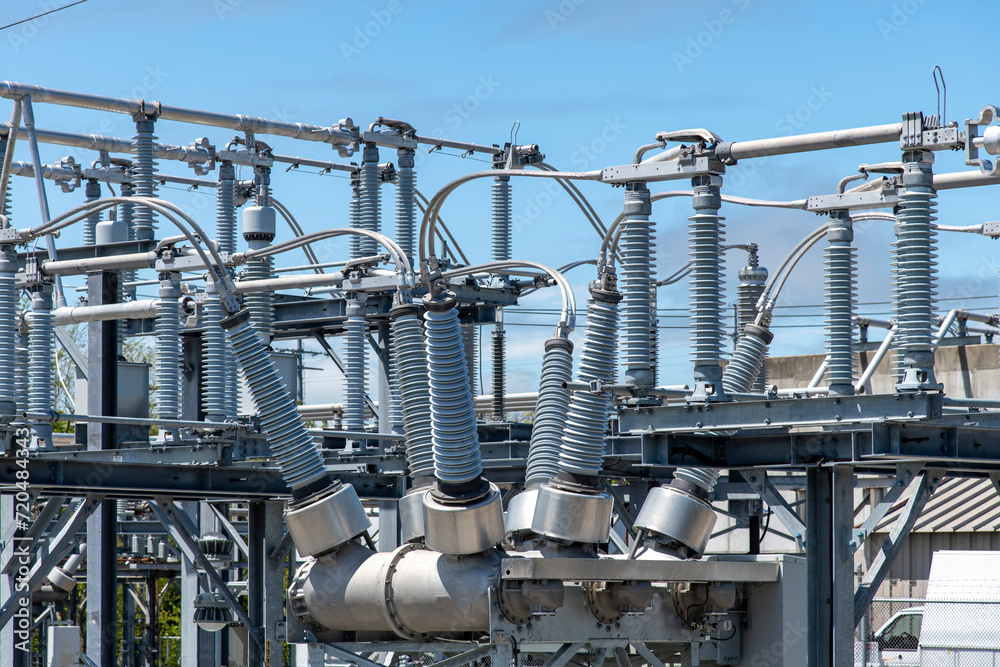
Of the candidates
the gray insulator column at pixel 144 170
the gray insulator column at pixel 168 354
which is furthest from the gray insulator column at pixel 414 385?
the gray insulator column at pixel 144 170

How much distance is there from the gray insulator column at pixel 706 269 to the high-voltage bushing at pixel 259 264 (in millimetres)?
7407

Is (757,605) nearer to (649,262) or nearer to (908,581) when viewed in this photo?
(649,262)

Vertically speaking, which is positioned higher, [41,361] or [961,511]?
[41,361]

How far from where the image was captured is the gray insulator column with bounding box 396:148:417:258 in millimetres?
20625

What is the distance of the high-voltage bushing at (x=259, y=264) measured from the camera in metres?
18.5

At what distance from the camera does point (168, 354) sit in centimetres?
1653

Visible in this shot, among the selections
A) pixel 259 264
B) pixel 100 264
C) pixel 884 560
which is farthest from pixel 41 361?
pixel 884 560

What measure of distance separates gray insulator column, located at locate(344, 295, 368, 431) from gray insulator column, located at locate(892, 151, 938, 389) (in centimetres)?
844

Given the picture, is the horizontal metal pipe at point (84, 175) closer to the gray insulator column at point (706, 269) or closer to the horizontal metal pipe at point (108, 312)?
the horizontal metal pipe at point (108, 312)

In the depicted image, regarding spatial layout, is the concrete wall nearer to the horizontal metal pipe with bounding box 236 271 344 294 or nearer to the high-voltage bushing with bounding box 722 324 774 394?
the horizontal metal pipe with bounding box 236 271 344 294

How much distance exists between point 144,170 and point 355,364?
13.1 feet

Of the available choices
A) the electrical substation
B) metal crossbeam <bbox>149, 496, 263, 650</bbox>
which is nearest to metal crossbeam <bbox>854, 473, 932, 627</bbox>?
the electrical substation

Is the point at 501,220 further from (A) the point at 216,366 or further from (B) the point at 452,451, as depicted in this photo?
(B) the point at 452,451

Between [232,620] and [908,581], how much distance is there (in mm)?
13375
